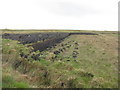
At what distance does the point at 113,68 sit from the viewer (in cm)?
2523

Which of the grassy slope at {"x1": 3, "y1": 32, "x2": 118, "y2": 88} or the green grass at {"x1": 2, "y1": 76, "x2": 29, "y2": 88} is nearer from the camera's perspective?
the green grass at {"x1": 2, "y1": 76, "x2": 29, "y2": 88}

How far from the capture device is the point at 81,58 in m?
30.3

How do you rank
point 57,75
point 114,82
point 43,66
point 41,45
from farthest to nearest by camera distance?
1. point 41,45
2. point 43,66
3. point 57,75
4. point 114,82

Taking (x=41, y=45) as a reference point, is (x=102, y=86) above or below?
below

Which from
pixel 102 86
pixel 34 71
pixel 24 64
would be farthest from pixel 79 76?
pixel 24 64

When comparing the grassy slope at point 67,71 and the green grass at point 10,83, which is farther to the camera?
the grassy slope at point 67,71

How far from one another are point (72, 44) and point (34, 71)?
18.9 metres

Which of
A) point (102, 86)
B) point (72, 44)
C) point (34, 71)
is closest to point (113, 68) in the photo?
point (102, 86)

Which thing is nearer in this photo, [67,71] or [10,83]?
[10,83]

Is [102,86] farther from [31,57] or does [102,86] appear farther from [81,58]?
[31,57]

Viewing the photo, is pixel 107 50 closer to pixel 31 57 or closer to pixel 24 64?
pixel 31 57

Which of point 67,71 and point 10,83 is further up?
point 10,83

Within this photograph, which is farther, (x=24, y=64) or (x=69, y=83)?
(x=24, y=64)

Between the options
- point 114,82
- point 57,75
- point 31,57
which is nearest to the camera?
point 114,82
